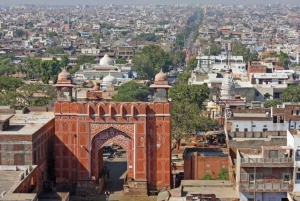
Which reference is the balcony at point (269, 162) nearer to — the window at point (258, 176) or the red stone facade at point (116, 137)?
the window at point (258, 176)

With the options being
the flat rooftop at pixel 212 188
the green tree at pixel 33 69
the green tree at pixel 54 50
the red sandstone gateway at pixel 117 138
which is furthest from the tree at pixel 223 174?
the green tree at pixel 54 50

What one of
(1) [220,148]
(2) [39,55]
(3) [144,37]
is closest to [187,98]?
(1) [220,148]

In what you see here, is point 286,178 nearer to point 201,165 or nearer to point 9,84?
point 201,165

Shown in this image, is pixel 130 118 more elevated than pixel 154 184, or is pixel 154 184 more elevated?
pixel 130 118

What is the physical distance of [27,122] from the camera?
3338 centimetres

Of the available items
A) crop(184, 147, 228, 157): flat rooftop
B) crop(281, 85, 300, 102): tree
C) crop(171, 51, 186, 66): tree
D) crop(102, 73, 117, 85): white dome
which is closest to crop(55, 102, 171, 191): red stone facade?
crop(184, 147, 228, 157): flat rooftop

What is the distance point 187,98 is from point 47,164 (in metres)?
18.8

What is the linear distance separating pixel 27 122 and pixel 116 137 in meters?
4.45

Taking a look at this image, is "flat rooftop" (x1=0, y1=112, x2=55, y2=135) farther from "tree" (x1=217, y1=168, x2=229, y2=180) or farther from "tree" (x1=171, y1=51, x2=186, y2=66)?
"tree" (x1=171, y1=51, x2=186, y2=66)

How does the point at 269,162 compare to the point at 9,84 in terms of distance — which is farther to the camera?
the point at 9,84

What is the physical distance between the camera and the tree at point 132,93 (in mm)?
54250

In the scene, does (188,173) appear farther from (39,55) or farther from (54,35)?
(54,35)

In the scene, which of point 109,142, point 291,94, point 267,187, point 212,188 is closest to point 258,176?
point 267,187

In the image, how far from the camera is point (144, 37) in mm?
144625
